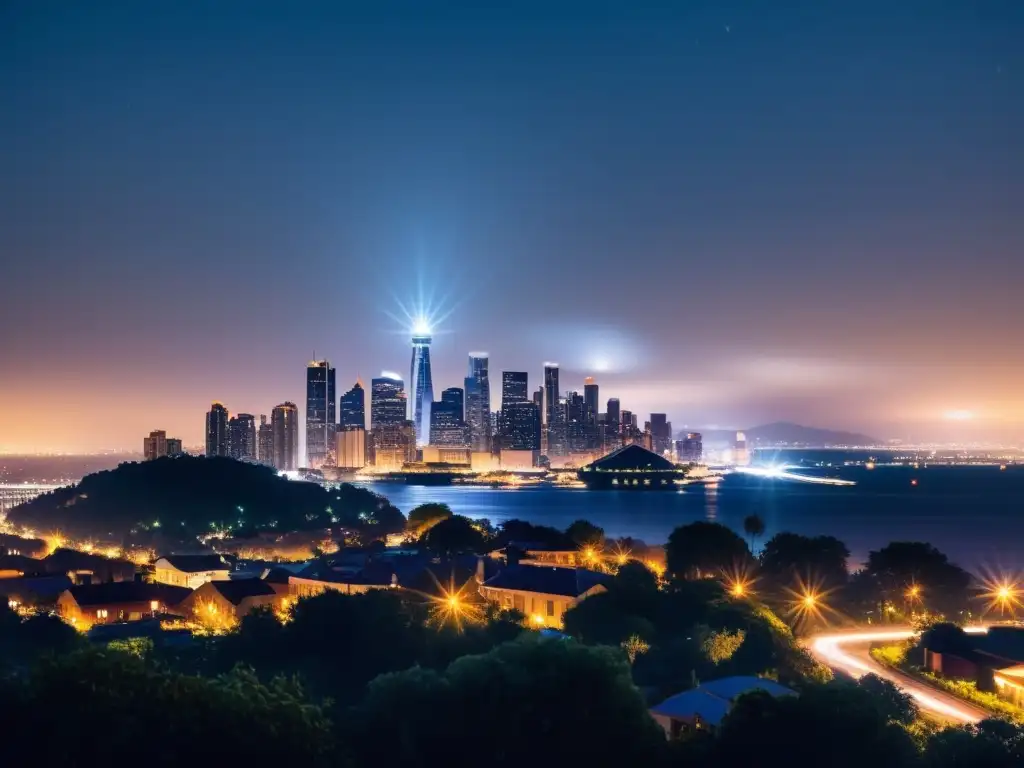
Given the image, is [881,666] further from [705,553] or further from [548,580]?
[705,553]

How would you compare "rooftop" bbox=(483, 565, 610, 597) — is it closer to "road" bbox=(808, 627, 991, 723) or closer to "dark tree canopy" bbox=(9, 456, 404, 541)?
"road" bbox=(808, 627, 991, 723)

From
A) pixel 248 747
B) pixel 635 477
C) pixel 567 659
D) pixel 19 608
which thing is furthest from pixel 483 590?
pixel 635 477

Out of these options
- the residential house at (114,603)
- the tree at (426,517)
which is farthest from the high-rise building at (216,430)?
the residential house at (114,603)

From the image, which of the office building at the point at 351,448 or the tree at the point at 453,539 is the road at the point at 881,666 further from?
the office building at the point at 351,448

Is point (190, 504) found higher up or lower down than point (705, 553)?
lower down

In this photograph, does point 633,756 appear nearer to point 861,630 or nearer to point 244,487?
point 861,630

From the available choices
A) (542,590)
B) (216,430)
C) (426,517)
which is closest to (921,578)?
(542,590)

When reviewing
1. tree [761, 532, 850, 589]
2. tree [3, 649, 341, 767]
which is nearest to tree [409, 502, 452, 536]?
tree [761, 532, 850, 589]
